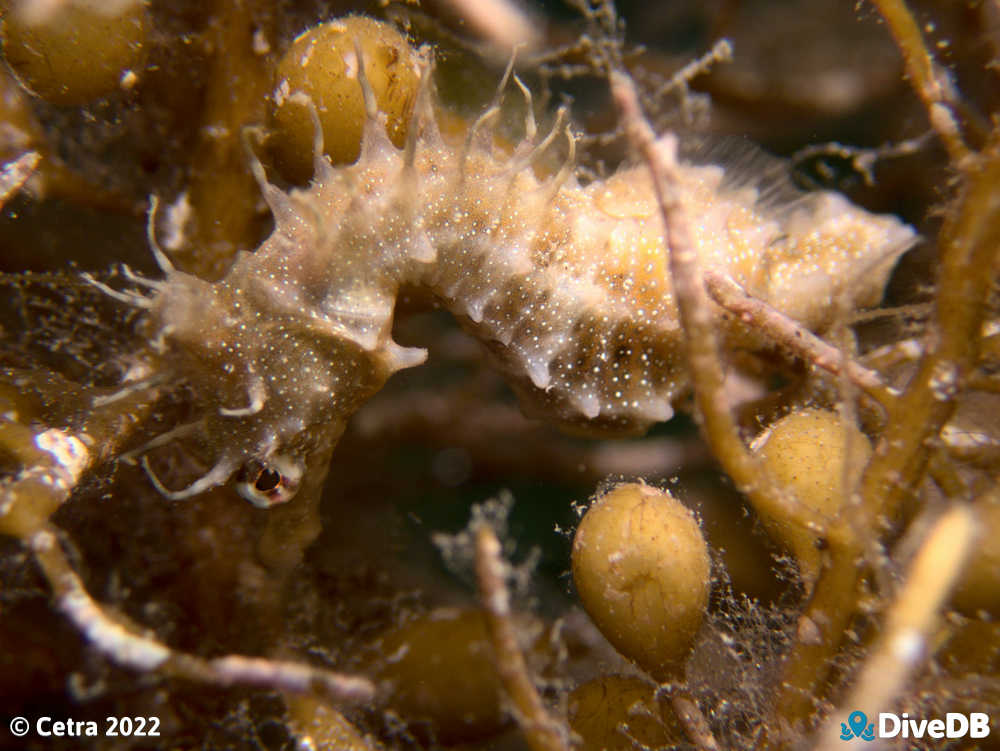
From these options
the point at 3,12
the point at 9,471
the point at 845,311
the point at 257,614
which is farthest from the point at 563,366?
the point at 3,12

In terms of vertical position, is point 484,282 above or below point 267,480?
above

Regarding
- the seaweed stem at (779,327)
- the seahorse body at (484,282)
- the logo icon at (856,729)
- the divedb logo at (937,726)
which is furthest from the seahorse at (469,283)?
the logo icon at (856,729)

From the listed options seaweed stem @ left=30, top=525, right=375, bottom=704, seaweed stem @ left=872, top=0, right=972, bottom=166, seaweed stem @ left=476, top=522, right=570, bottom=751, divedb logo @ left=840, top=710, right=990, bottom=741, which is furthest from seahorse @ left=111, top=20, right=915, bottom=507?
divedb logo @ left=840, top=710, right=990, bottom=741

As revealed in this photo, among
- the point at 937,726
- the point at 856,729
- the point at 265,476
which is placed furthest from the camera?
the point at 265,476

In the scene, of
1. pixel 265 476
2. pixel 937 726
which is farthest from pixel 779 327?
pixel 265 476

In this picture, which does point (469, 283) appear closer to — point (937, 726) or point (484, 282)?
point (484, 282)

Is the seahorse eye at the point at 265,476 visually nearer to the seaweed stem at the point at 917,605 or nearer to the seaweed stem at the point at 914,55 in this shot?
the seaweed stem at the point at 917,605

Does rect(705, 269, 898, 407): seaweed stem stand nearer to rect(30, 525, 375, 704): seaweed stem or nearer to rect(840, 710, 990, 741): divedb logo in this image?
rect(840, 710, 990, 741): divedb logo
